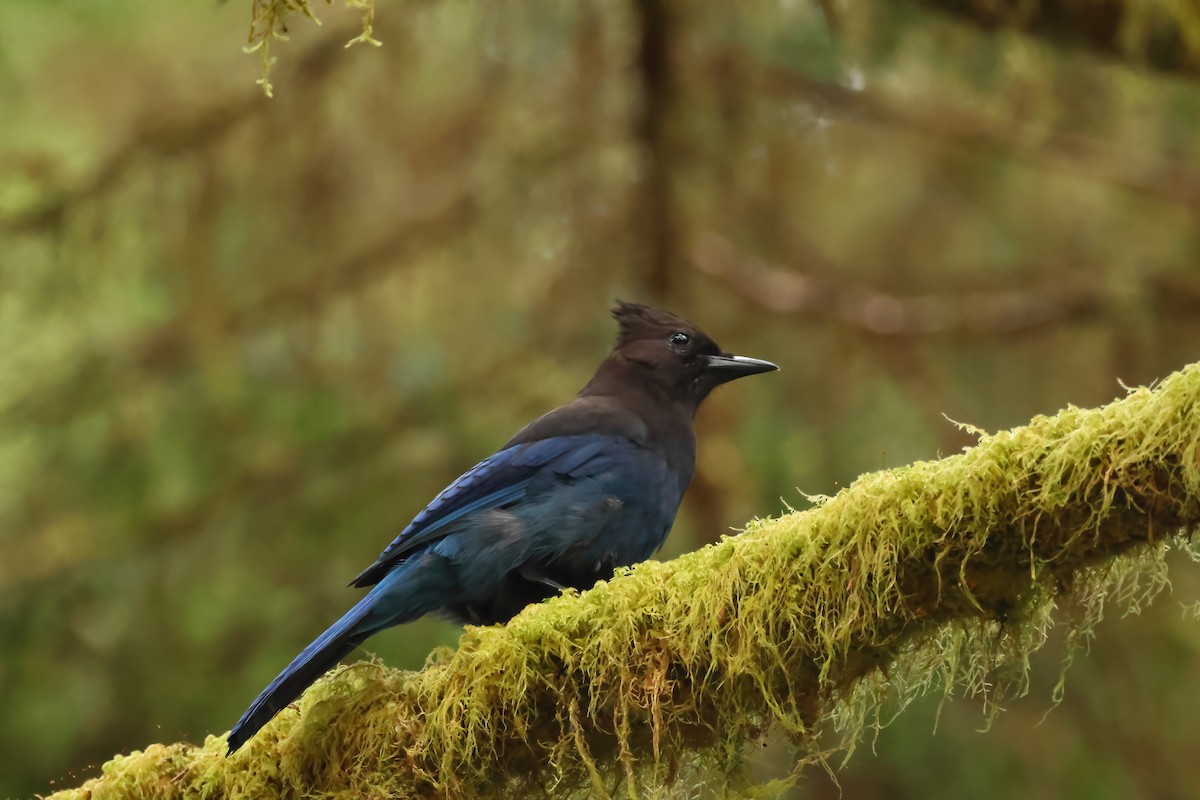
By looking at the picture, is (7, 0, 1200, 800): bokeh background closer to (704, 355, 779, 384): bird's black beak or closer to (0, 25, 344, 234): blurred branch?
(0, 25, 344, 234): blurred branch

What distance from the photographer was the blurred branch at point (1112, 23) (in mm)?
5656

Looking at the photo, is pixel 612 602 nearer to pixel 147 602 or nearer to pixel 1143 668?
pixel 147 602

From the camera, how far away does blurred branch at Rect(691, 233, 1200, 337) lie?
23.5 feet

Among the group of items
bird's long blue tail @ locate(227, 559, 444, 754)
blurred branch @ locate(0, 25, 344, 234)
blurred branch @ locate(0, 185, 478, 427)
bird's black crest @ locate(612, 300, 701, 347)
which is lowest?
bird's long blue tail @ locate(227, 559, 444, 754)

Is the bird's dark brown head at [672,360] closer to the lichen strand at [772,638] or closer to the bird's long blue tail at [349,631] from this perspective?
the bird's long blue tail at [349,631]

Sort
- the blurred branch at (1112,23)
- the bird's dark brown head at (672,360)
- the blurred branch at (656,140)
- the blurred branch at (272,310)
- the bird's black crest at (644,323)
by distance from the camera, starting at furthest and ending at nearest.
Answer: the blurred branch at (272,310), the blurred branch at (656,140), the blurred branch at (1112,23), the bird's black crest at (644,323), the bird's dark brown head at (672,360)

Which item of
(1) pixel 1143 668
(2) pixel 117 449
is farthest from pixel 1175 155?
(2) pixel 117 449

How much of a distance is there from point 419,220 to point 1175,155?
14.8 feet

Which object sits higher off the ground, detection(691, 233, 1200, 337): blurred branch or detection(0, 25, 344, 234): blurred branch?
detection(0, 25, 344, 234): blurred branch

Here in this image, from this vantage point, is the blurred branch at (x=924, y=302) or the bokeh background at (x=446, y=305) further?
the blurred branch at (x=924, y=302)

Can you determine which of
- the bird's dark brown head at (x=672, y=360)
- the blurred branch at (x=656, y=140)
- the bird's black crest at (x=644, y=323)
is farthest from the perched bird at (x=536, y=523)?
the blurred branch at (x=656, y=140)

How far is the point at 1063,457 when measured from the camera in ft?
8.44

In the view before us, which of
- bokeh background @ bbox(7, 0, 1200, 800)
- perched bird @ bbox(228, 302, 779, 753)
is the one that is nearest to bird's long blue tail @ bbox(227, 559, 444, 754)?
perched bird @ bbox(228, 302, 779, 753)

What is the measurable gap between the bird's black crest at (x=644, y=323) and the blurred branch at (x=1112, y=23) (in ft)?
5.69
